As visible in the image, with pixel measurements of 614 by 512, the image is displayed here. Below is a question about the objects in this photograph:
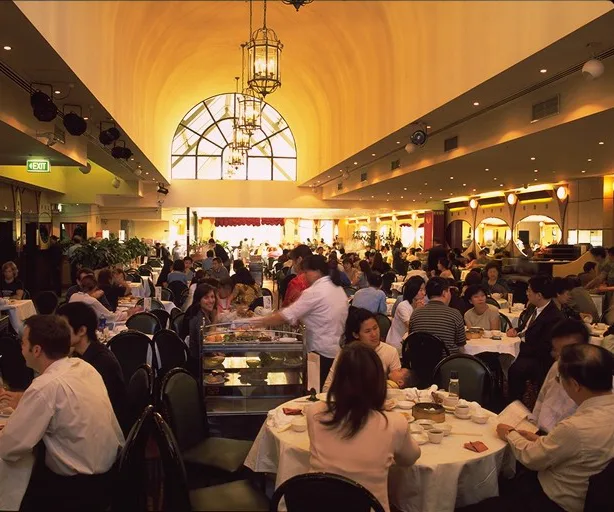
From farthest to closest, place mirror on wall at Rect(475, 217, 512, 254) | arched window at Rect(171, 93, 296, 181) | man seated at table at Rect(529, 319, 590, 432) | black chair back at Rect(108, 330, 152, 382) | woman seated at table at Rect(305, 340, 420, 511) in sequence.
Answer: arched window at Rect(171, 93, 296, 181)
mirror on wall at Rect(475, 217, 512, 254)
black chair back at Rect(108, 330, 152, 382)
man seated at table at Rect(529, 319, 590, 432)
woman seated at table at Rect(305, 340, 420, 511)

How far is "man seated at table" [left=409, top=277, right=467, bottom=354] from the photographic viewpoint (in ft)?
18.1

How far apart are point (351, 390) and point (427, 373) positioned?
301 cm

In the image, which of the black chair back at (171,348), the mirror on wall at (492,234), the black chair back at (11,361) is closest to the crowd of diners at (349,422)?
the black chair back at (11,361)

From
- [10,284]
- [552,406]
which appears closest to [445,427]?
[552,406]

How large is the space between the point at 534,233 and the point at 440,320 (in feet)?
50.6

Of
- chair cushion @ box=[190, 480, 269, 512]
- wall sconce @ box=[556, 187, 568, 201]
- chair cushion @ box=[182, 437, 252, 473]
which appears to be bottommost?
chair cushion @ box=[182, 437, 252, 473]

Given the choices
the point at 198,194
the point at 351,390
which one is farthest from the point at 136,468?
the point at 198,194

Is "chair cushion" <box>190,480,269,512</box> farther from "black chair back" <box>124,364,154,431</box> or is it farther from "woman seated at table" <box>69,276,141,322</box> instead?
"woman seated at table" <box>69,276,141,322</box>

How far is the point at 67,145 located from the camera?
11.0m

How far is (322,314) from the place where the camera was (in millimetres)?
5270

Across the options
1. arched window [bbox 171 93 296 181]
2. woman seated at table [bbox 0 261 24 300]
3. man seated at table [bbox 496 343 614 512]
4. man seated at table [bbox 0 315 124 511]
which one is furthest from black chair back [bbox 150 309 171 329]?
arched window [bbox 171 93 296 181]

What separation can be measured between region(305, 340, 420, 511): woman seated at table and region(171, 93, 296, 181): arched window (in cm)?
2290

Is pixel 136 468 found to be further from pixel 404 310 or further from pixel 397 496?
pixel 404 310

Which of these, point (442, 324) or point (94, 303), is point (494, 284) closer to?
point (442, 324)
